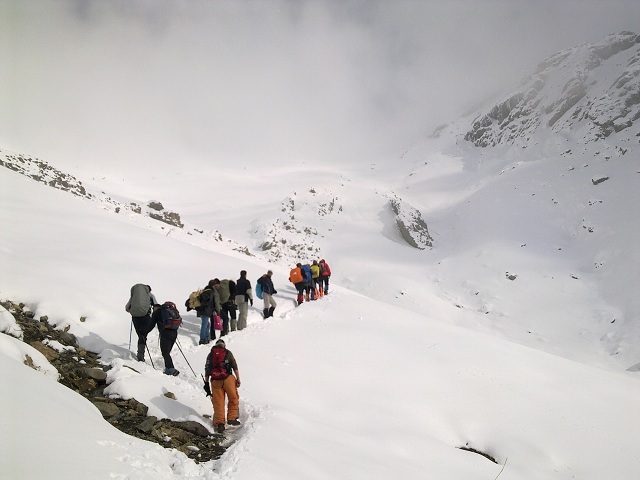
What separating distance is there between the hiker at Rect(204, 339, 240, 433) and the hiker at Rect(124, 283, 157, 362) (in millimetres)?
2578

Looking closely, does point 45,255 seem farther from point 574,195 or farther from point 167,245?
point 574,195

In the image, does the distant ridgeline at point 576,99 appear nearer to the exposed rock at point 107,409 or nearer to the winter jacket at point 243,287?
the winter jacket at point 243,287

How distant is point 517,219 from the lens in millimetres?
35750

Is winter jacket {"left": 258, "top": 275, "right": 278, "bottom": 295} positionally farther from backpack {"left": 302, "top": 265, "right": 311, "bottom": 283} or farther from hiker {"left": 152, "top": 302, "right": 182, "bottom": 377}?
hiker {"left": 152, "top": 302, "right": 182, "bottom": 377}

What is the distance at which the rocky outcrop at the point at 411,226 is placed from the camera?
126ft

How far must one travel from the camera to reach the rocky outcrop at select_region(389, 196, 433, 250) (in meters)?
38.5

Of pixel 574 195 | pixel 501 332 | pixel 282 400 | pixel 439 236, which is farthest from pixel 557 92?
pixel 282 400

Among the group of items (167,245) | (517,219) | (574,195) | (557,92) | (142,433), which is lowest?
(142,433)

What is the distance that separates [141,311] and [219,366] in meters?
2.94

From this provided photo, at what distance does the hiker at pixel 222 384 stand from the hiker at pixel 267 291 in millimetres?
6458

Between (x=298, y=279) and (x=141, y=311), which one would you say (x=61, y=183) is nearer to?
(x=298, y=279)

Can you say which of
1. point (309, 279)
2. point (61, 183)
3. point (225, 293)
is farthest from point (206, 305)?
point (61, 183)

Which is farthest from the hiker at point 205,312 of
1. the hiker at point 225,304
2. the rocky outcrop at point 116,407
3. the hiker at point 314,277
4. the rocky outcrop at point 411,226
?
the rocky outcrop at point 411,226

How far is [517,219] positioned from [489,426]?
107 feet
